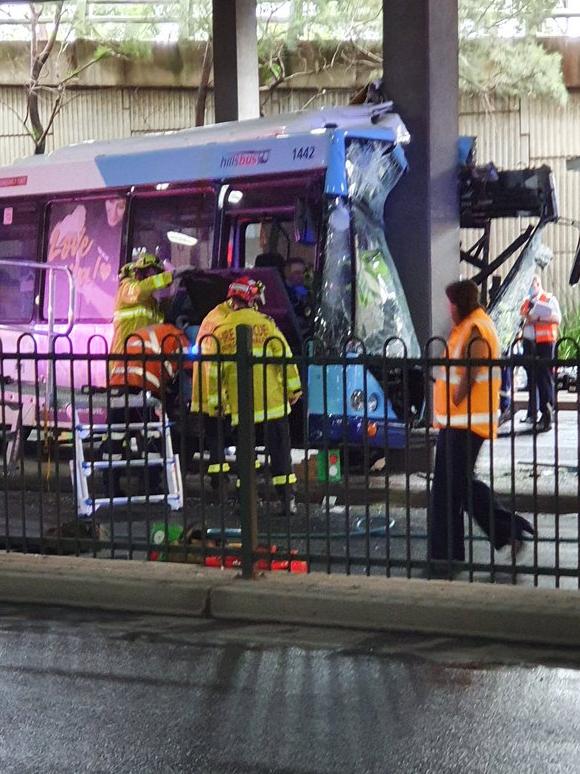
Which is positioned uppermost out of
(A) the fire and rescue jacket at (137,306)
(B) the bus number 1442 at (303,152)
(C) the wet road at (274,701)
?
(B) the bus number 1442 at (303,152)

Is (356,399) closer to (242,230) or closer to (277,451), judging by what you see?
(277,451)

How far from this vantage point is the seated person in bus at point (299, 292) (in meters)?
11.8

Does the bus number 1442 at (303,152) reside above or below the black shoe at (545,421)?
above

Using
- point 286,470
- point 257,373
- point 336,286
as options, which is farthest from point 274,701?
point 336,286

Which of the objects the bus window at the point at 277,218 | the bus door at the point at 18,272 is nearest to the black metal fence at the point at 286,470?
the bus door at the point at 18,272

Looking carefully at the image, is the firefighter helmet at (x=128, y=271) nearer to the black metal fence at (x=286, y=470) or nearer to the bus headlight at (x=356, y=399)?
the black metal fence at (x=286, y=470)

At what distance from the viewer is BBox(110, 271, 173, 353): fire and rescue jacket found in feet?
38.1

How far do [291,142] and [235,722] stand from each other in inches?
293

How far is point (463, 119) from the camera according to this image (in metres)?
26.9

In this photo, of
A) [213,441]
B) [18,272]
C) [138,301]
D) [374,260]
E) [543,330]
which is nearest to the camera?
[213,441]

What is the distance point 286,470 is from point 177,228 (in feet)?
14.4

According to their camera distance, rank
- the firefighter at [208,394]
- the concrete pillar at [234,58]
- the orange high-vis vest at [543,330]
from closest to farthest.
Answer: the firefighter at [208,394]
the orange high-vis vest at [543,330]
the concrete pillar at [234,58]

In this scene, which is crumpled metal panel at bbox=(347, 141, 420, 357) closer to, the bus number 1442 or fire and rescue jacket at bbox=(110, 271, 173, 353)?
the bus number 1442

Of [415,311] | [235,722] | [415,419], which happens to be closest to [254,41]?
[415,311]
